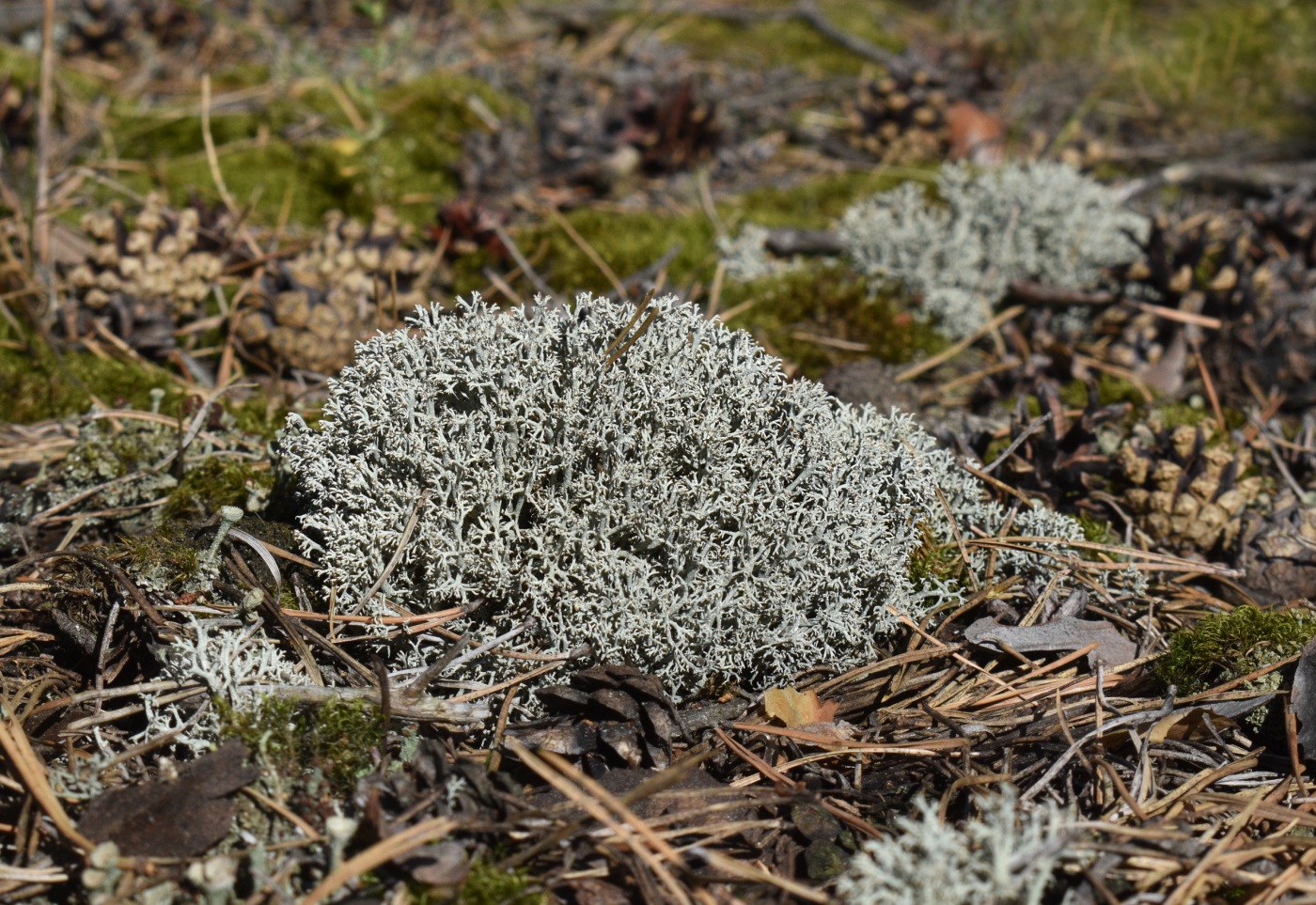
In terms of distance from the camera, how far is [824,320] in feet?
14.2

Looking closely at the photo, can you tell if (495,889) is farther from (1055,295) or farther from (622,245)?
(1055,295)

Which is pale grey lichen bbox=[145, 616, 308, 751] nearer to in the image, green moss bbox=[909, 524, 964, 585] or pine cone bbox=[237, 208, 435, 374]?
pine cone bbox=[237, 208, 435, 374]

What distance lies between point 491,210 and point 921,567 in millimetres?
3007

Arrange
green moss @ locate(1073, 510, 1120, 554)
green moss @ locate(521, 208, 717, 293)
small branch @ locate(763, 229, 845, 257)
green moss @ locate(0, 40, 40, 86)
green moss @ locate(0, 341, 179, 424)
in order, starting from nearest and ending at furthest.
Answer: green moss @ locate(1073, 510, 1120, 554) → green moss @ locate(0, 341, 179, 424) → green moss @ locate(521, 208, 717, 293) → small branch @ locate(763, 229, 845, 257) → green moss @ locate(0, 40, 40, 86)

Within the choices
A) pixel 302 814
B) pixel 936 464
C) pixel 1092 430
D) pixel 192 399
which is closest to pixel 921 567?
pixel 936 464

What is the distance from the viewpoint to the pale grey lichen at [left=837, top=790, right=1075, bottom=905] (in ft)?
5.88

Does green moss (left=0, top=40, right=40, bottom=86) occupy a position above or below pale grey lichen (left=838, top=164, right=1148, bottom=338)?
above

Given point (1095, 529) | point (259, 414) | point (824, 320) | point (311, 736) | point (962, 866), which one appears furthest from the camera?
point (824, 320)

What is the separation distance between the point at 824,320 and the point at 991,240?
3.21 feet

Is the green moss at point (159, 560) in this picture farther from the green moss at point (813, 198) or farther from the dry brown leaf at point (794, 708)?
the green moss at point (813, 198)

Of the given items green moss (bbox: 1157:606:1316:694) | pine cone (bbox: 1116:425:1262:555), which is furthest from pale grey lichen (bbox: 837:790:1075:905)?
pine cone (bbox: 1116:425:1262:555)

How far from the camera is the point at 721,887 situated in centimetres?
201

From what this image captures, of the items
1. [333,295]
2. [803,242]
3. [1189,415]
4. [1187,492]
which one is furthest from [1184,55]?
[333,295]

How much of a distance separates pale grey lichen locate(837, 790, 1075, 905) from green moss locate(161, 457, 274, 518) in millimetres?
2070
